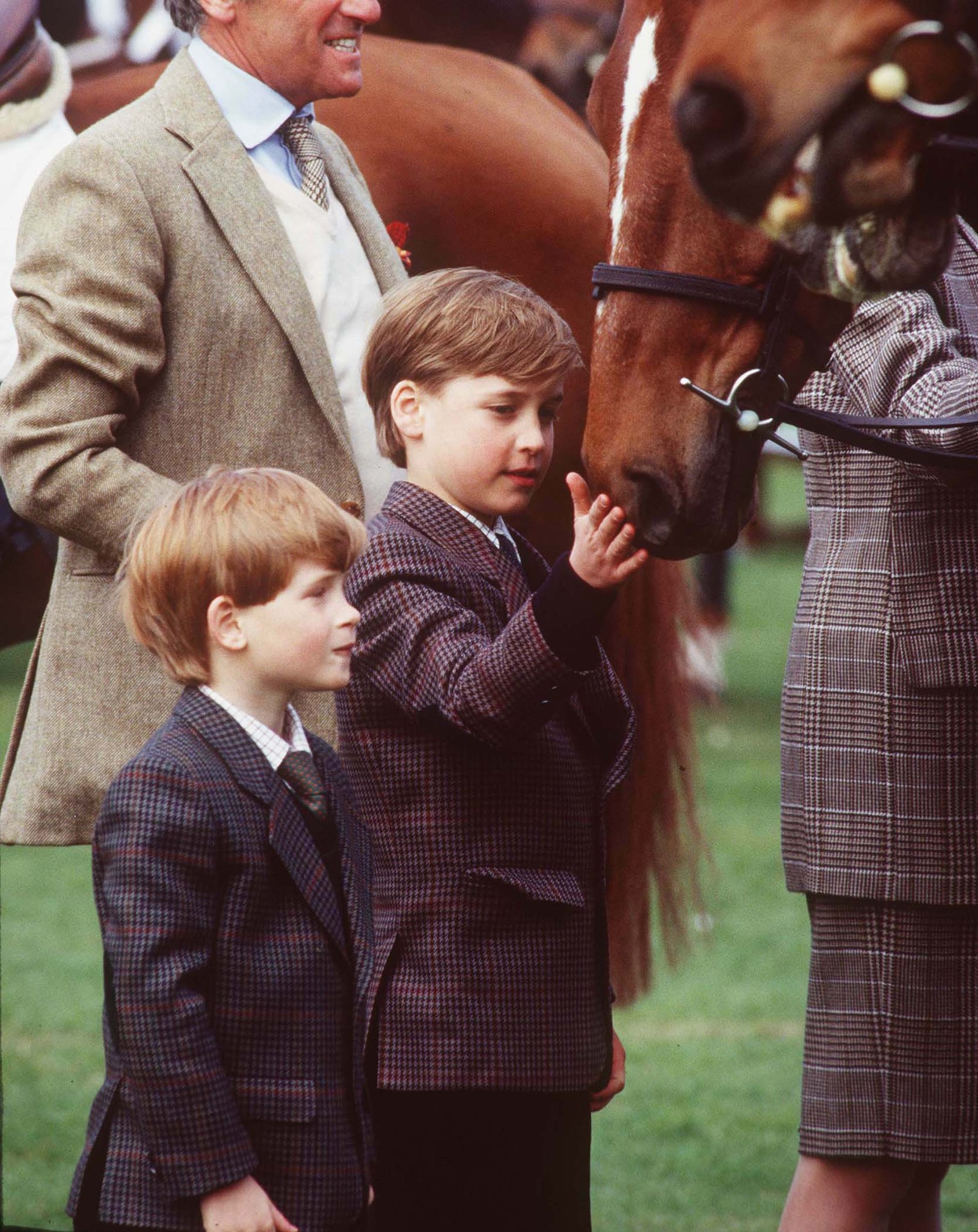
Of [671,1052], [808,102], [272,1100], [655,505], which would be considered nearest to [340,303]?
[655,505]

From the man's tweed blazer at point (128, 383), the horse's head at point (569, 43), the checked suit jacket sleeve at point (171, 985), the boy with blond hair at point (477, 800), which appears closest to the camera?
the checked suit jacket sleeve at point (171, 985)

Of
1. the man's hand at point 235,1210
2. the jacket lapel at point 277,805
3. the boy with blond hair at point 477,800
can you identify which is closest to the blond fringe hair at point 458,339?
the boy with blond hair at point 477,800

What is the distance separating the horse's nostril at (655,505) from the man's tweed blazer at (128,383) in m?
0.48

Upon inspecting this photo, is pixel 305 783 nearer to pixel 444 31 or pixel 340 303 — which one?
pixel 340 303

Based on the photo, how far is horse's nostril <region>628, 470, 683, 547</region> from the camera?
170 centimetres

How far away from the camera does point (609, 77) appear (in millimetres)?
1878

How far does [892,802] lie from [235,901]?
83 cm

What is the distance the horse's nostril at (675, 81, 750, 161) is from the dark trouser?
968 millimetres

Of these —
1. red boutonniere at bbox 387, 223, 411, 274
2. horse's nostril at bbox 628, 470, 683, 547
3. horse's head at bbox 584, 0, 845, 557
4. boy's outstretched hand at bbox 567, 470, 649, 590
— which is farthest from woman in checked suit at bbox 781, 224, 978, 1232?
red boutonniere at bbox 387, 223, 411, 274

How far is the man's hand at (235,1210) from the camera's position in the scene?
145 cm

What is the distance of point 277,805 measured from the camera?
153 cm

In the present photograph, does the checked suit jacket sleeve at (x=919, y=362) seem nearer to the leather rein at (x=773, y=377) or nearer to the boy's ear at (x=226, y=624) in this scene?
the leather rein at (x=773, y=377)

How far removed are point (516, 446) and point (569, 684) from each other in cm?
33

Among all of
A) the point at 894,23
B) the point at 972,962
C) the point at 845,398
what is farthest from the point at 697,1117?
the point at 894,23
